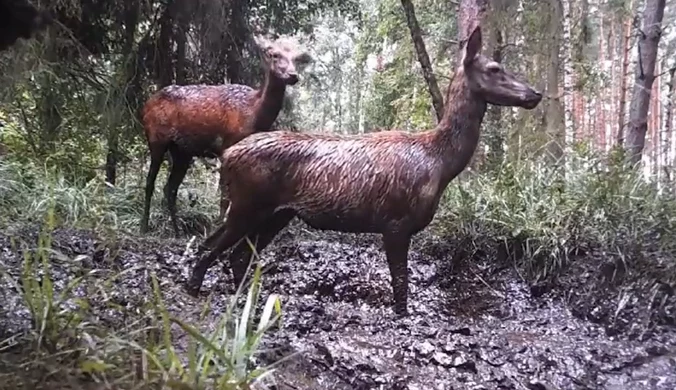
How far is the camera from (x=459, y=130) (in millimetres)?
3803

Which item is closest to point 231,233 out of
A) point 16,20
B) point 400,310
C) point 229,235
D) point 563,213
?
point 229,235

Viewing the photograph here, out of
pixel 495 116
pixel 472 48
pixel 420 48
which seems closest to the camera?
pixel 472 48

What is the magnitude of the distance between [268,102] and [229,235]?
1.62 metres

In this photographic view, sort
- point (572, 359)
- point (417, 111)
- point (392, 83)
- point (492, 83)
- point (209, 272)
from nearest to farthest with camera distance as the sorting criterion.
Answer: point (572, 359)
point (492, 83)
point (209, 272)
point (417, 111)
point (392, 83)

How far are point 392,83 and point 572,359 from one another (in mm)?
8118

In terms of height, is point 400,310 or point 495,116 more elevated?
point 495,116

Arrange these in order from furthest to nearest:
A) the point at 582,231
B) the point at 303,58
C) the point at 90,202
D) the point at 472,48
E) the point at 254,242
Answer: the point at 90,202
the point at 303,58
the point at 582,231
the point at 254,242
the point at 472,48

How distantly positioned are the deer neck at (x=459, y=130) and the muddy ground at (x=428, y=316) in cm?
91

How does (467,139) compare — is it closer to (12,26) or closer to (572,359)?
(572,359)

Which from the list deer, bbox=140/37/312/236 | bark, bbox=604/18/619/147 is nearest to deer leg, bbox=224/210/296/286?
deer, bbox=140/37/312/236

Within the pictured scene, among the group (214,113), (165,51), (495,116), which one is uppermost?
(165,51)

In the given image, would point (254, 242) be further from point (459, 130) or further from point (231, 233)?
point (459, 130)

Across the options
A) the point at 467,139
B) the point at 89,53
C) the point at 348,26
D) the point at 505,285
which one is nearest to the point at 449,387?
the point at 467,139

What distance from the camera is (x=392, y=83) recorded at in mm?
11125
